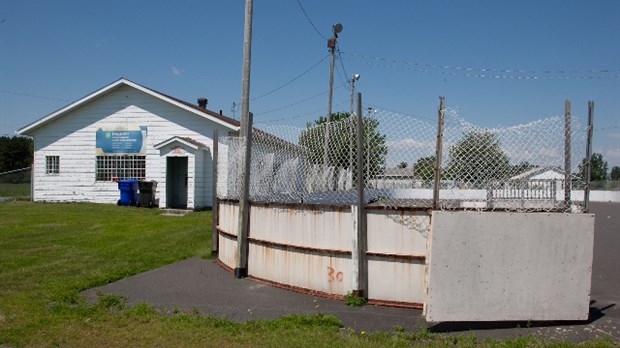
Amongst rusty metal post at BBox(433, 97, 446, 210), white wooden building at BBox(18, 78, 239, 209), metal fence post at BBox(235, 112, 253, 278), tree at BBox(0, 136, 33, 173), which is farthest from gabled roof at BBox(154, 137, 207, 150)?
tree at BBox(0, 136, 33, 173)

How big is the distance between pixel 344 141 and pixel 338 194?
757 mm

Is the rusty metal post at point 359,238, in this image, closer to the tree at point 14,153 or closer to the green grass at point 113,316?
the green grass at point 113,316

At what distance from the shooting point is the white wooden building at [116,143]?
802 inches

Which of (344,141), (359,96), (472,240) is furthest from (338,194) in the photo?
(472,240)

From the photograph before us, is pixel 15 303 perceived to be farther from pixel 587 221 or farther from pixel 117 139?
pixel 117 139

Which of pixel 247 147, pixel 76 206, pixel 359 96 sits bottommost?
pixel 76 206

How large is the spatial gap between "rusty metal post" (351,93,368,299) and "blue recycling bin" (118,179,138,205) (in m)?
16.1

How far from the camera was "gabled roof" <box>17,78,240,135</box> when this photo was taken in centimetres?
2007

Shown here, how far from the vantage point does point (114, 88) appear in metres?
21.5

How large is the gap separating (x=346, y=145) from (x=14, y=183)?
2787 centimetres

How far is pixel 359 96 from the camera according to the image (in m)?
6.30

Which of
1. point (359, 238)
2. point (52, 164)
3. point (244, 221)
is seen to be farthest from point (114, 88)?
point (359, 238)

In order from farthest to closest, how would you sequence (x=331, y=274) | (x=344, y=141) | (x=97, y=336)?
1. (x=344, y=141)
2. (x=331, y=274)
3. (x=97, y=336)

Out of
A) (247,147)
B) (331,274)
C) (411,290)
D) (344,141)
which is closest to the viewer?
(411,290)
